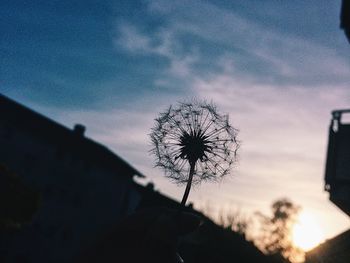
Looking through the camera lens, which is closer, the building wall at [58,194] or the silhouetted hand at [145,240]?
the silhouetted hand at [145,240]

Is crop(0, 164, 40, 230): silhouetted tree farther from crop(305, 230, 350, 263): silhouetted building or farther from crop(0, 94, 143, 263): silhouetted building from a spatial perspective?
crop(305, 230, 350, 263): silhouetted building

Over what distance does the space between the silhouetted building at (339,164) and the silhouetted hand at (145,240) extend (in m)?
8.29

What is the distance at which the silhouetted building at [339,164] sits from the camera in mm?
9359

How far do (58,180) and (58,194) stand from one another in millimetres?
1191

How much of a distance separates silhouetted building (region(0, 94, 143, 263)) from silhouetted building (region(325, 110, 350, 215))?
20557 millimetres

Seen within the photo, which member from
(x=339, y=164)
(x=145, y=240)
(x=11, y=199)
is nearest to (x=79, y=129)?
(x=11, y=199)

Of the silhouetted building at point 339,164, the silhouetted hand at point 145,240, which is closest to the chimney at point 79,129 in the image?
the silhouetted building at point 339,164

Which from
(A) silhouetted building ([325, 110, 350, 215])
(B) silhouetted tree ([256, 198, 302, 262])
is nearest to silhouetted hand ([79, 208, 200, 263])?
(A) silhouetted building ([325, 110, 350, 215])

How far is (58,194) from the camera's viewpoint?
94.3 ft

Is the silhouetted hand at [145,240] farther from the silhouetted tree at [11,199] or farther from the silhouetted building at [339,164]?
the silhouetted tree at [11,199]

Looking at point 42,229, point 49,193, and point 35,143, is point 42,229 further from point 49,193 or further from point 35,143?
point 35,143

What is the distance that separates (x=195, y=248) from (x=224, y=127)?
63.2ft

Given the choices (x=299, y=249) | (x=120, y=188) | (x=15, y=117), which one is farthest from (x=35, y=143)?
(x=299, y=249)

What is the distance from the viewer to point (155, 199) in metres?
35.8
